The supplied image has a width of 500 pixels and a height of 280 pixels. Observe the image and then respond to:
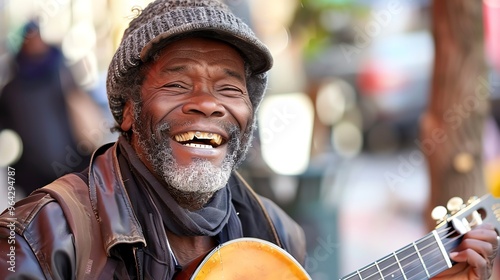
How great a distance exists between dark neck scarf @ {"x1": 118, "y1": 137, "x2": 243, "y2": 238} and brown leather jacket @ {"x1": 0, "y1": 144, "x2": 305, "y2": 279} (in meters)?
0.07

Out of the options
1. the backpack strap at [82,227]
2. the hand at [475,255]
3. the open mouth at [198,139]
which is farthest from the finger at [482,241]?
the backpack strap at [82,227]

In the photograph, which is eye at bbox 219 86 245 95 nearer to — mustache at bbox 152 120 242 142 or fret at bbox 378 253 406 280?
mustache at bbox 152 120 242 142

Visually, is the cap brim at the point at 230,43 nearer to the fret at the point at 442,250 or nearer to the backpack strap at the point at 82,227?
the backpack strap at the point at 82,227

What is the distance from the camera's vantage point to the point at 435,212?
2.69 meters

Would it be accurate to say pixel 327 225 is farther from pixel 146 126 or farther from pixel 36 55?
pixel 146 126

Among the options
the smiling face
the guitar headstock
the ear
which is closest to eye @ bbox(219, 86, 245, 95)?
the smiling face

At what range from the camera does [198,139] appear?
2.43 m

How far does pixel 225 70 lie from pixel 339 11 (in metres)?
3.14

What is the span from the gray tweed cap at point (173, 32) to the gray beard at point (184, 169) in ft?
0.55

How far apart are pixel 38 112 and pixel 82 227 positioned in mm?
1885

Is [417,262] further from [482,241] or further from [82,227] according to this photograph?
[82,227]

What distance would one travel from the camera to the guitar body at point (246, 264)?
2289 millimetres

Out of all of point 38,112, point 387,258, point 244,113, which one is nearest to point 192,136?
point 244,113

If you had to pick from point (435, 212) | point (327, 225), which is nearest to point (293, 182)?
point (327, 225)
